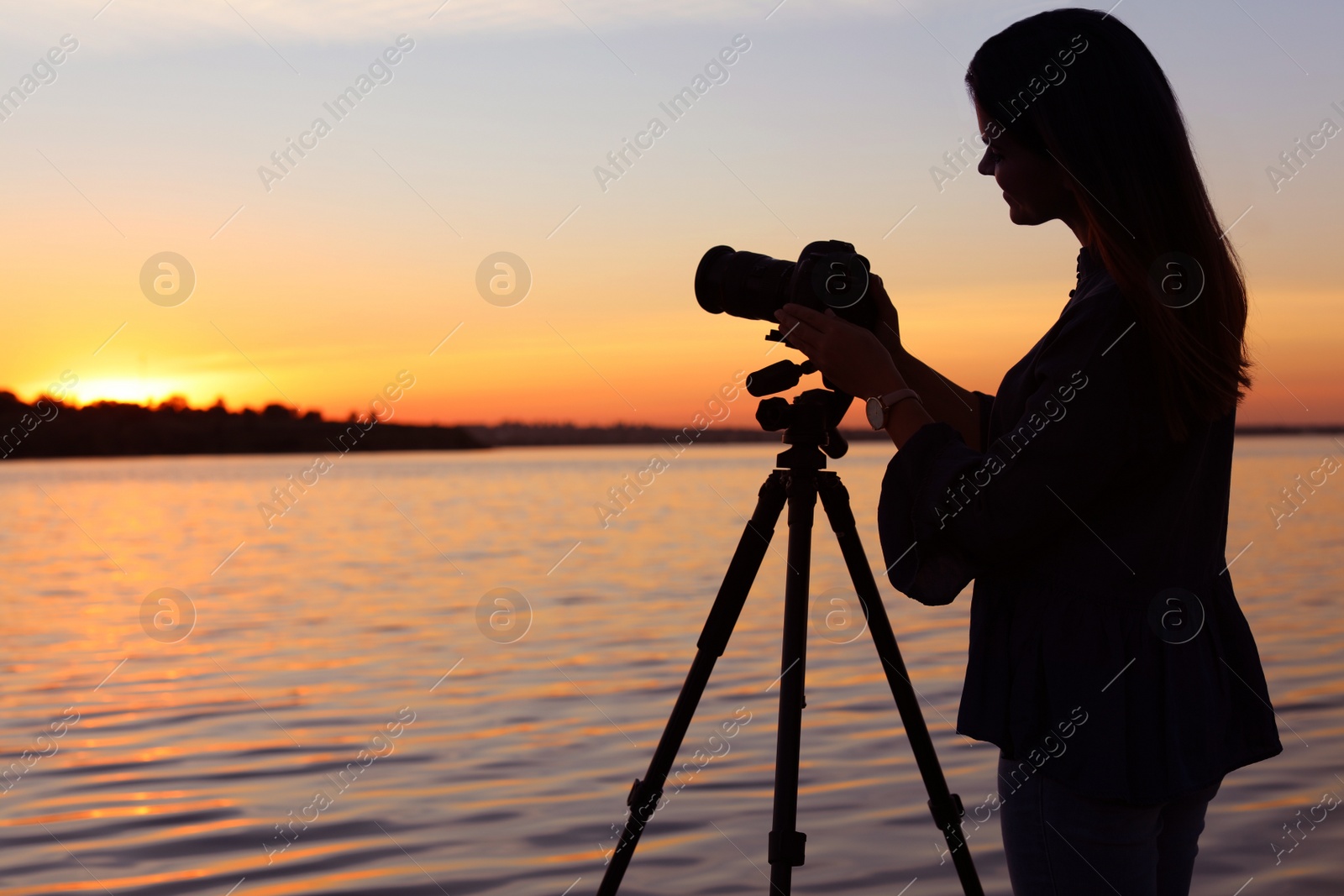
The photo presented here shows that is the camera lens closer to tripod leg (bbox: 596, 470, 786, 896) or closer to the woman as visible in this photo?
tripod leg (bbox: 596, 470, 786, 896)

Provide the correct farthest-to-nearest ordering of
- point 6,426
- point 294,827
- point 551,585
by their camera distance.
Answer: point 6,426, point 551,585, point 294,827

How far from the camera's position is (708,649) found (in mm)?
2100

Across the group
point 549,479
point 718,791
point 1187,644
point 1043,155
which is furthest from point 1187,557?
point 549,479

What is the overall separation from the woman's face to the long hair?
0.04 metres

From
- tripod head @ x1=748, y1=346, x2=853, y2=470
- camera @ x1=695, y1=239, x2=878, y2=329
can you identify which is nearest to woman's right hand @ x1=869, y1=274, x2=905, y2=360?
camera @ x1=695, y1=239, x2=878, y2=329

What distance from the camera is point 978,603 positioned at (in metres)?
1.54

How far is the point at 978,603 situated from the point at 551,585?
861 cm

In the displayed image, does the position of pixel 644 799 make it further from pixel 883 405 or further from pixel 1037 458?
pixel 1037 458

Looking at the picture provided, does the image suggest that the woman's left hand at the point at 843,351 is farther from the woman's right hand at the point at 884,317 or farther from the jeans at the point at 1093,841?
the jeans at the point at 1093,841

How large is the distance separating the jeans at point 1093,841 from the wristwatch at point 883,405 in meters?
0.50

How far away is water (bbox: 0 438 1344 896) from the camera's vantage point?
354 centimetres

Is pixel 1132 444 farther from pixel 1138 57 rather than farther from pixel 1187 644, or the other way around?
pixel 1138 57

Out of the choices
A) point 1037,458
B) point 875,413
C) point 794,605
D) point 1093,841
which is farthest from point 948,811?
point 1037,458

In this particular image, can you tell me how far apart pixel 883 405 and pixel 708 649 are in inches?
27.9
